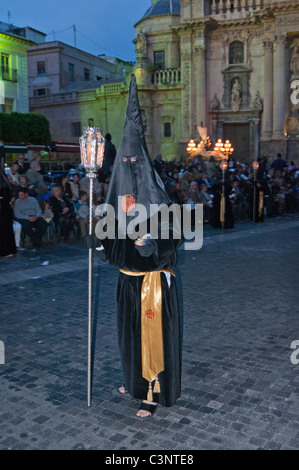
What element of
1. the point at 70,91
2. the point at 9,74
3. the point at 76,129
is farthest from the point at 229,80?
the point at 9,74

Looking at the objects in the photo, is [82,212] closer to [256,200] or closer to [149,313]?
[256,200]

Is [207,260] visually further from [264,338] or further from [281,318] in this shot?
[264,338]

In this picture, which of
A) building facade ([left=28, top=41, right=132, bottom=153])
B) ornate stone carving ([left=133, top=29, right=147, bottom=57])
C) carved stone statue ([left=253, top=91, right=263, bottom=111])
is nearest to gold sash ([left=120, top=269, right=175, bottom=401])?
carved stone statue ([left=253, top=91, right=263, bottom=111])

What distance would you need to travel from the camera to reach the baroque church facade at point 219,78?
32562mm

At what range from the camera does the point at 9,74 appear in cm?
3897

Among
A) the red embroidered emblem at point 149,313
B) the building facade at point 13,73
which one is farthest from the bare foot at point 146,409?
the building facade at point 13,73

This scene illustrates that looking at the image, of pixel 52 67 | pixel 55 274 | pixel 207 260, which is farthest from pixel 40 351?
pixel 52 67

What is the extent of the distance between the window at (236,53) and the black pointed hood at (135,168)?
33588mm

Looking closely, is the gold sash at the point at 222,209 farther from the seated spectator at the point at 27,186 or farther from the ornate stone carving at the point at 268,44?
the ornate stone carving at the point at 268,44

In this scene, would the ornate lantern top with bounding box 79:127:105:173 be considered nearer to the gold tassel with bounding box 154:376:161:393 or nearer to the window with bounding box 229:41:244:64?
the gold tassel with bounding box 154:376:161:393

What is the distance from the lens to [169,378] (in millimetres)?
4160

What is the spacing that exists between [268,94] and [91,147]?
31874 millimetres

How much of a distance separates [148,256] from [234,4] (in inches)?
1366

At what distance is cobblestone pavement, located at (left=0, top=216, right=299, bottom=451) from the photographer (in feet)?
12.7
